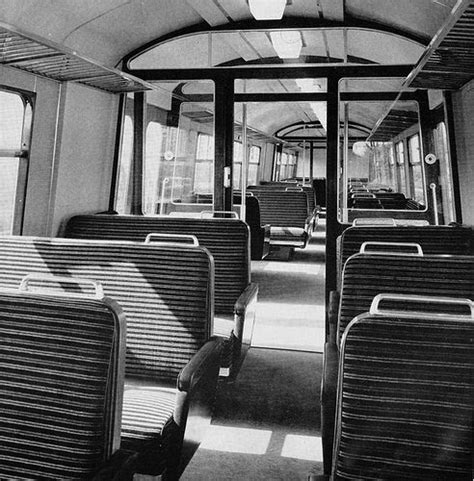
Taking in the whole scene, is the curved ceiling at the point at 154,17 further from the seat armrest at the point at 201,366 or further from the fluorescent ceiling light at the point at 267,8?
the seat armrest at the point at 201,366

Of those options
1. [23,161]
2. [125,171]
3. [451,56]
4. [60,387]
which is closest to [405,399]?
[60,387]

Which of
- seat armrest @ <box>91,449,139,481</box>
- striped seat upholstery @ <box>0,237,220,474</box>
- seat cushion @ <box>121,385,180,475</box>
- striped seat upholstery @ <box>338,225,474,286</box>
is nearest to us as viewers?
seat armrest @ <box>91,449,139,481</box>

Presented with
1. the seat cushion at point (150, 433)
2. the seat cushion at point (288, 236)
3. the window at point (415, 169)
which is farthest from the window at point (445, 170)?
the seat cushion at point (288, 236)

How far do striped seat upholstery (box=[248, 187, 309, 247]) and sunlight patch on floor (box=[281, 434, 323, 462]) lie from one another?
19.3 feet

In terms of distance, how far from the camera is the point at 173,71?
16.5 feet

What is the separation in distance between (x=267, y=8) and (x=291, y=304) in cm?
319

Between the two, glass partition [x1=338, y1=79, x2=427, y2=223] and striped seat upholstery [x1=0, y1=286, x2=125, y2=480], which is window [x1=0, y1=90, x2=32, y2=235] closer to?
striped seat upholstery [x1=0, y1=286, x2=125, y2=480]

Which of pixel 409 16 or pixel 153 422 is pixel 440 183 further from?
pixel 153 422

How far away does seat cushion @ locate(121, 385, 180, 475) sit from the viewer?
199cm

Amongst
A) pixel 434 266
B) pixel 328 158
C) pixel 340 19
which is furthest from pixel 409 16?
pixel 434 266

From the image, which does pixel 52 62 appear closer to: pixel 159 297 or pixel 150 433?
pixel 159 297

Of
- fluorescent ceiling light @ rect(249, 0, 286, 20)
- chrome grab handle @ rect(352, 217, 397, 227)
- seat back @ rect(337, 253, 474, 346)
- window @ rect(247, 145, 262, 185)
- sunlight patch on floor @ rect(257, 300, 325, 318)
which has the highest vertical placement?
window @ rect(247, 145, 262, 185)

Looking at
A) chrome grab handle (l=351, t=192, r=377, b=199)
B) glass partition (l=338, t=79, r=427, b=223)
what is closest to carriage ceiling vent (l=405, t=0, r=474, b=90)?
glass partition (l=338, t=79, r=427, b=223)

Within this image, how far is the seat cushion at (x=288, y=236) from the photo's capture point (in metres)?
8.59
